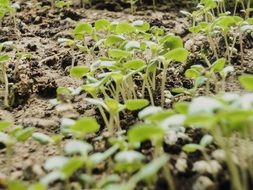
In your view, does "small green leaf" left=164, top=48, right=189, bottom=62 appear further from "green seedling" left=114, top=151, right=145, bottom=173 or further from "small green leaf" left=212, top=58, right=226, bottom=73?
"green seedling" left=114, top=151, right=145, bottom=173

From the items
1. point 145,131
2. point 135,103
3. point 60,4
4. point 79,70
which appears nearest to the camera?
point 145,131

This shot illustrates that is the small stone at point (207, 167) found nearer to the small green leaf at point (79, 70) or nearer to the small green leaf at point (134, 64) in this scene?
the small green leaf at point (134, 64)

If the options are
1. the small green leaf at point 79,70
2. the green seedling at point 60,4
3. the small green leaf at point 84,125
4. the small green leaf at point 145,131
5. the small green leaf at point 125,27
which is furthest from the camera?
the green seedling at point 60,4

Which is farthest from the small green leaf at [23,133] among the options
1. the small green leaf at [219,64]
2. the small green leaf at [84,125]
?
the small green leaf at [219,64]

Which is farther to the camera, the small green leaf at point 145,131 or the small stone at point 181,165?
the small stone at point 181,165

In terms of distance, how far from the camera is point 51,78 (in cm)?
236

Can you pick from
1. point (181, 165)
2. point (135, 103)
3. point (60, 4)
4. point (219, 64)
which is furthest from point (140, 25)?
point (60, 4)

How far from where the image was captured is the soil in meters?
1.46

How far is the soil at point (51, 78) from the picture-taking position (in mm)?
1455

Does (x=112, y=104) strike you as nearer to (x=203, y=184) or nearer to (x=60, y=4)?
(x=203, y=184)

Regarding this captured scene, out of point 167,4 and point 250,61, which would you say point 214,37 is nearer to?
point 250,61

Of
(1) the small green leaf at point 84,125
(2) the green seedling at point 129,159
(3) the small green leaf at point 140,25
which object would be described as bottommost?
(2) the green seedling at point 129,159

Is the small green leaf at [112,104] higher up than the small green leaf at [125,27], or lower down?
lower down

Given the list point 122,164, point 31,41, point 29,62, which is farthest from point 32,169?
point 31,41
